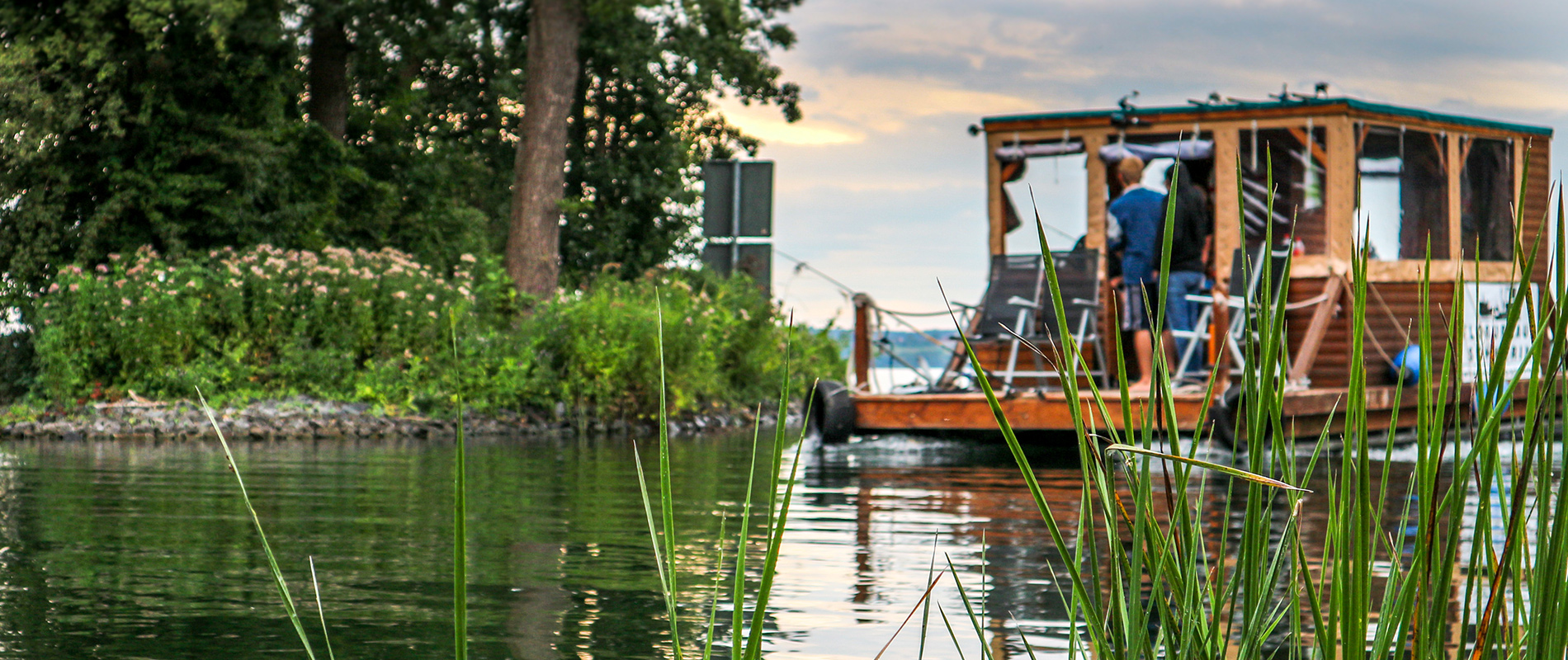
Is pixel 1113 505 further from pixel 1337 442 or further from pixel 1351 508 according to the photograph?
pixel 1337 442

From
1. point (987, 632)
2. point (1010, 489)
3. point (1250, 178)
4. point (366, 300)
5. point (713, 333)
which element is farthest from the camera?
point (713, 333)

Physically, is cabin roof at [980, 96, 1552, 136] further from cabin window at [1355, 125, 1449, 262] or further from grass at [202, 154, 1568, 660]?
grass at [202, 154, 1568, 660]

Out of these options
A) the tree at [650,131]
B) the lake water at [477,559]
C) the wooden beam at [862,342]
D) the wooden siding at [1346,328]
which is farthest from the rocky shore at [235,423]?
the tree at [650,131]

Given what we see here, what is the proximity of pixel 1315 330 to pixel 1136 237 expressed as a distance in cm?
177

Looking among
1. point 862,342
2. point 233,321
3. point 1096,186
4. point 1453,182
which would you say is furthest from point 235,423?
point 1453,182

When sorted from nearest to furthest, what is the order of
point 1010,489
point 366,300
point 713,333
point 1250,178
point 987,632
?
1. point 987,632
2. point 1010,489
3. point 1250,178
4. point 366,300
5. point 713,333

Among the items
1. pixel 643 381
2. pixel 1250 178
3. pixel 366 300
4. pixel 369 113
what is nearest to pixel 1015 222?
pixel 1250 178

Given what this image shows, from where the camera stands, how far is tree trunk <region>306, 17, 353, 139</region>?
1757cm

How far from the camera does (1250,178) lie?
1125 centimetres

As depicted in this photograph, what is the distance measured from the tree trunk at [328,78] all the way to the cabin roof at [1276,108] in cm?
904

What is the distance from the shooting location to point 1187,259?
9.79 metres

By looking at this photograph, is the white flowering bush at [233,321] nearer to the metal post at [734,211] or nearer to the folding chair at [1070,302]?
the metal post at [734,211]

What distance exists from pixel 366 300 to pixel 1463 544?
33.1 feet

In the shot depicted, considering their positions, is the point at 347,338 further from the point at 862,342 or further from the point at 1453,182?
the point at 1453,182
